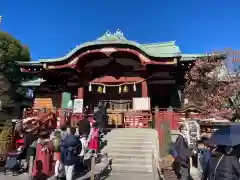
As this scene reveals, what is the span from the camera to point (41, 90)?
20750mm

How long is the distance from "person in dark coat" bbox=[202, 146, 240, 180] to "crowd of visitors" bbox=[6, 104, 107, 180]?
4.16 metres

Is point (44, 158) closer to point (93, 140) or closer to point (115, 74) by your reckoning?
point (93, 140)

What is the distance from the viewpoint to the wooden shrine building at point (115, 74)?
55.7ft

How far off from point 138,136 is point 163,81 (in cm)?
666

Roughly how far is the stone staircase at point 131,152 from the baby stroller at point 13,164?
11.5ft

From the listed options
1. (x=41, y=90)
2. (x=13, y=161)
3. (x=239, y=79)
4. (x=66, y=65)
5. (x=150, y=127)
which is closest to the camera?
(x=13, y=161)

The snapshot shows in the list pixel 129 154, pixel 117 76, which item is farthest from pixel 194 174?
pixel 117 76

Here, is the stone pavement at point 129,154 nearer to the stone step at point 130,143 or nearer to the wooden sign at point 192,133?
the stone step at point 130,143

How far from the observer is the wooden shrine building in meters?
17.0

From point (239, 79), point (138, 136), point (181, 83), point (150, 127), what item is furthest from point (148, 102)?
point (239, 79)

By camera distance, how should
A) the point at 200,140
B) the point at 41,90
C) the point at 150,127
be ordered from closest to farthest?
the point at 200,140, the point at 150,127, the point at 41,90

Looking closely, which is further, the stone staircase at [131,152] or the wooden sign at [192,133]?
the wooden sign at [192,133]

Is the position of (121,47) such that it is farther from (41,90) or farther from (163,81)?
(41,90)

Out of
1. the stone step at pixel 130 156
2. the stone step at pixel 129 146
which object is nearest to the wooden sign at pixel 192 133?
the stone step at pixel 130 156
